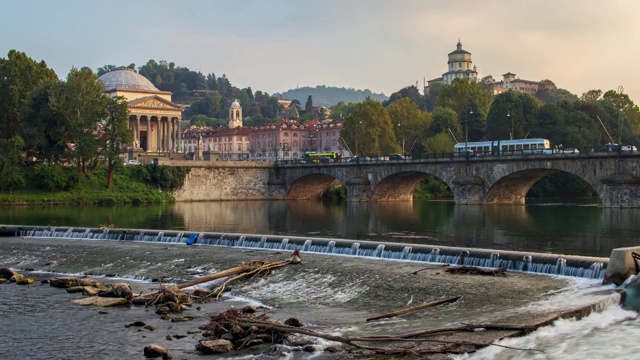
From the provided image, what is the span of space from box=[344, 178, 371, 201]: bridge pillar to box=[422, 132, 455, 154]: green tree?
24.0 metres

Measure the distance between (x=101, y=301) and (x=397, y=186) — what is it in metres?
67.3

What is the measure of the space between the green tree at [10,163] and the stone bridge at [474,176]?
3315 cm

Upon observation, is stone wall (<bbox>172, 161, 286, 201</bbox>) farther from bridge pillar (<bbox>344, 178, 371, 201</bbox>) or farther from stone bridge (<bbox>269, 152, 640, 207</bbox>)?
bridge pillar (<bbox>344, 178, 371, 201</bbox>)

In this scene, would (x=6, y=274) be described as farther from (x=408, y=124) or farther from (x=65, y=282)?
(x=408, y=124)

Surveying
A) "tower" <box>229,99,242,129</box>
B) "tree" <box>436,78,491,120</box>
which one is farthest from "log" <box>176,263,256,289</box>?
"tower" <box>229,99,242,129</box>

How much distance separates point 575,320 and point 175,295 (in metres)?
12.4

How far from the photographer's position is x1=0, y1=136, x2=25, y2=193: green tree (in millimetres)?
77812

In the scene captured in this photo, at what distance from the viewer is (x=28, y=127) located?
3292 inches

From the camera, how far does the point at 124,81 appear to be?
13450 centimetres

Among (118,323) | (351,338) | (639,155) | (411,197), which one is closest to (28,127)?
(411,197)

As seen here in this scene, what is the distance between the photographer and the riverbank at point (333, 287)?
2175 cm

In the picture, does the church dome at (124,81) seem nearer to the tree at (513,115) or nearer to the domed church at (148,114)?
the domed church at (148,114)

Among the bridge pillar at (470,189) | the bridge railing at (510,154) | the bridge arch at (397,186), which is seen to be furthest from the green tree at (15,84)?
the bridge pillar at (470,189)

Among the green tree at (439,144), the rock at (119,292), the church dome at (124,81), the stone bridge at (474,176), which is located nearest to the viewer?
the rock at (119,292)
